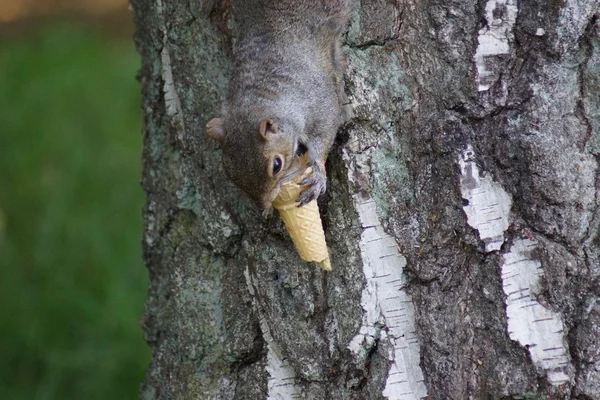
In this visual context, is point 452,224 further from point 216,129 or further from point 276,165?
point 216,129

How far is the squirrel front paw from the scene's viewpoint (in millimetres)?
1857

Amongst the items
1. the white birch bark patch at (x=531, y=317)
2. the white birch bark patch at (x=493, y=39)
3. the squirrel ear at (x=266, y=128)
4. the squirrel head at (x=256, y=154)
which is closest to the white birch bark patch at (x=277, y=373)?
the squirrel head at (x=256, y=154)

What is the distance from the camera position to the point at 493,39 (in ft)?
5.99

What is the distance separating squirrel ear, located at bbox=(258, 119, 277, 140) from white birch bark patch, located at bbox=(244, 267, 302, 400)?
424mm

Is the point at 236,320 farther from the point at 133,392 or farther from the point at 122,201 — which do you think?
the point at 122,201

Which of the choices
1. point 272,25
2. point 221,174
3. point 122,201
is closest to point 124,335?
point 122,201

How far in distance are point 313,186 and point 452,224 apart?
326mm

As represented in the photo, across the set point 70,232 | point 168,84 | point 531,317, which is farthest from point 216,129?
point 70,232

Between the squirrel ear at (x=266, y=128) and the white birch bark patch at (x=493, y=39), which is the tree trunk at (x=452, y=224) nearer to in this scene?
the white birch bark patch at (x=493, y=39)

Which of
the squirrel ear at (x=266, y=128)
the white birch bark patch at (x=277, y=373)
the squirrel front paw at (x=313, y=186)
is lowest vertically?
the white birch bark patch at (x=277, y=373)

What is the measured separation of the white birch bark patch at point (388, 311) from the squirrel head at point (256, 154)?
0.21m

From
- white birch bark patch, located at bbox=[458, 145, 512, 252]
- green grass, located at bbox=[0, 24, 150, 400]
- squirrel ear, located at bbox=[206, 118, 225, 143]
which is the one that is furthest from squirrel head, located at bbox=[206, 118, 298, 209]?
green grass, located at bbox=[0, 24, 150, 400]

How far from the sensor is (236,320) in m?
2.07

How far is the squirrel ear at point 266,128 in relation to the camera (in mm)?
1945
